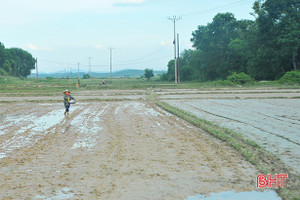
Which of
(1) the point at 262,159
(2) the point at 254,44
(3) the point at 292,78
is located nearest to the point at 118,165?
(1) the point at 262,159

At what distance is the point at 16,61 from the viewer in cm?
9744

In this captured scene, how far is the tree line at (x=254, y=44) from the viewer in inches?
1561

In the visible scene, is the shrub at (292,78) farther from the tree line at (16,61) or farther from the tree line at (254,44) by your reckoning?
the tree line at (16,61)

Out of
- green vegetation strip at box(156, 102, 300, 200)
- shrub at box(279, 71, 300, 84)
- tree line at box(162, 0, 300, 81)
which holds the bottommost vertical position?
green vegetation strip at box(156, 102, 300, 200)

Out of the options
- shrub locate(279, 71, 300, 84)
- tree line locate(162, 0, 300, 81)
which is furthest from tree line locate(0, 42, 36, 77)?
shrub locate(279, 71, 300, 84)

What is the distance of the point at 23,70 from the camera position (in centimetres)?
10306

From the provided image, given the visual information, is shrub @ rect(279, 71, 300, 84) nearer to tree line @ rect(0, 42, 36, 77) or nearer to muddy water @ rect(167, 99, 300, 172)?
muddy water @ rect(167, 99, 300, 172)

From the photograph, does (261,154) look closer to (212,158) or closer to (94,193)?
(212,158)

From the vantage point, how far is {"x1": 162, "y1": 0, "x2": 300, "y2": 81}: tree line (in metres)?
39.7

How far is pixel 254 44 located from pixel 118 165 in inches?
1747

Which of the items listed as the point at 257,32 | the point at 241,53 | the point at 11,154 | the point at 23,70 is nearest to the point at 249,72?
the point at 241,53

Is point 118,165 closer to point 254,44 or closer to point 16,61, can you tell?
point 254,44

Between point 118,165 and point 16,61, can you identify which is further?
point 16,61

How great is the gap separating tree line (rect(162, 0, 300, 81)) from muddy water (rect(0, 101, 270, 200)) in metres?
35.5
